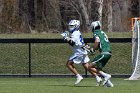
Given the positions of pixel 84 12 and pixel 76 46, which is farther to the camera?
pixel 84 12

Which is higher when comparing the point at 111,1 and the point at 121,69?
the point at 111,1

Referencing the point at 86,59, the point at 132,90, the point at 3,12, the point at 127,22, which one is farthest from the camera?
the point at 127,22

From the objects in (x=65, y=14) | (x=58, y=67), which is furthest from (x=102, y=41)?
(x=65, y=14)

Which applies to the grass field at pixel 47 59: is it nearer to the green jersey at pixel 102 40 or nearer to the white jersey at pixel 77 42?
the white jersey at pixel 77 42

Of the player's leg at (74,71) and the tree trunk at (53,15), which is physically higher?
the tree trunk at (53,15)

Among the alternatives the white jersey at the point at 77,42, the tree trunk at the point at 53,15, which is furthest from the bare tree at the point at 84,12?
the white jersey at the point at 77,42

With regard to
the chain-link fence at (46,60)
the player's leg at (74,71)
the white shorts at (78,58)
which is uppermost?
the white shorts at (78,58)

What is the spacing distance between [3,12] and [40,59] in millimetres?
10397

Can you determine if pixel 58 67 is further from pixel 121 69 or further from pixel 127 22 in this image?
pixel 127 22

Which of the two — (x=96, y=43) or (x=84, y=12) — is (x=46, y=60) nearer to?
(x=96, y=43)

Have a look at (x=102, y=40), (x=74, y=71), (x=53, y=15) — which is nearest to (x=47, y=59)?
(x=74, y=71)

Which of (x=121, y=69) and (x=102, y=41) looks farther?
(x=121, y=69)

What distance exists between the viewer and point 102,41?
65.2 feet

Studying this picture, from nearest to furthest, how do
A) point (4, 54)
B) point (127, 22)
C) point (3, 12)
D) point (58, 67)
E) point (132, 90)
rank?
point (132, 90) → point (58, 67) → point (4, 54) → point (3, 12) → point (127, 22)
